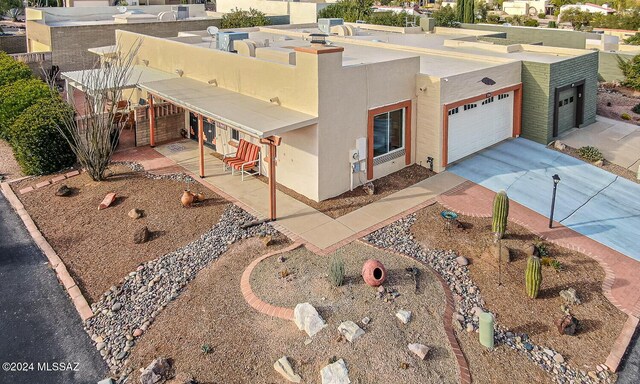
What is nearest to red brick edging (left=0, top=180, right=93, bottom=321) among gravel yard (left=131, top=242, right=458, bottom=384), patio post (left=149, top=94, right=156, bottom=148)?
gravel yard (left=131, top=242, right=458, bottom=384)

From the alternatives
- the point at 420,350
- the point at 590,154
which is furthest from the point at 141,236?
the point at 590,154

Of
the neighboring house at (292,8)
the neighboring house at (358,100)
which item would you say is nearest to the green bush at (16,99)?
the neighboring house at (358,100)

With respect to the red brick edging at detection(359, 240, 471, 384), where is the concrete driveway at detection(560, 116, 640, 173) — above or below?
above

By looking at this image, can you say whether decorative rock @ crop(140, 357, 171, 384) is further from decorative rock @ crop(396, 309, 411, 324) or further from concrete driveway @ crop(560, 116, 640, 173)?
concrete driveway @ crop(560, 116, 640, 173)

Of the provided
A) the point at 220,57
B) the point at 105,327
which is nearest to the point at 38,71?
the point at 220,57

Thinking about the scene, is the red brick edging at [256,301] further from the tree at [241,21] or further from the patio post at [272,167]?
the tree at [241,21]

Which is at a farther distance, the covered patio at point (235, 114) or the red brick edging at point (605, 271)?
the covered patio at point (235, 114)

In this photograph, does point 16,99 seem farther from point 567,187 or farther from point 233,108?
point 567,187
